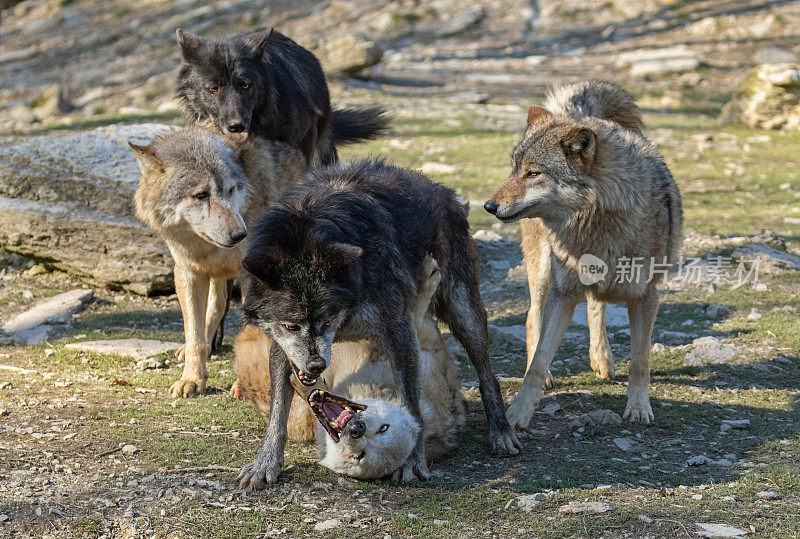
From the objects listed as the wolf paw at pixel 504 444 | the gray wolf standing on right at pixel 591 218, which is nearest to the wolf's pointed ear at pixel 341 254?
the gray wolf standing on right at pixel 591 218

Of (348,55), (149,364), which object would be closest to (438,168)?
(348,55)

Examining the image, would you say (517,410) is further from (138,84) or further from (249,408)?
(138,84)

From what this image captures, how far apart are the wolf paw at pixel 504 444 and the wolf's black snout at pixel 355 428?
1107 millimetres

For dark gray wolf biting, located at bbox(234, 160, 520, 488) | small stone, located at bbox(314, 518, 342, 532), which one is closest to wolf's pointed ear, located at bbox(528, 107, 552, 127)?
dark gray wolf biting, located at bbox(234, 160, 520, 488)

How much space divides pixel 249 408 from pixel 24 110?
13.9m

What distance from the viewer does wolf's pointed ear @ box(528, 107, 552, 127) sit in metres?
5.41

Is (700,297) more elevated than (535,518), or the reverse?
(535,518)

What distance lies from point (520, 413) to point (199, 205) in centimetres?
244

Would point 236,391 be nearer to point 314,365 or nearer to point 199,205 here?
point 199,205

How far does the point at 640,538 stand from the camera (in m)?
3.54

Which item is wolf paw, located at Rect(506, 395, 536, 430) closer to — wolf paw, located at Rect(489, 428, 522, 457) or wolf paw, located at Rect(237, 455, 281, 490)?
wolf paw, located at Rect(489, 428, 522, 457)

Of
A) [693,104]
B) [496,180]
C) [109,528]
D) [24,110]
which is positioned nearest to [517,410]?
[109,528]

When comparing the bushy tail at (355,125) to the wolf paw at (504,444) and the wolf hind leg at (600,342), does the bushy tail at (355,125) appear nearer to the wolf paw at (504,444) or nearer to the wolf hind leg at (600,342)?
the wolf hind leg at (600,342)

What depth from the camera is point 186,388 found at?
556 centimetres
